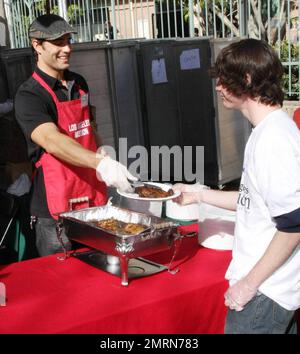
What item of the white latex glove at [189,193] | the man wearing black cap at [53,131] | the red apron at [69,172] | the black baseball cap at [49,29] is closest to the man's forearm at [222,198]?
the white latex glove at [189,193]

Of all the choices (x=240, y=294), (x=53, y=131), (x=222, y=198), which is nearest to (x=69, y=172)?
(x=53, y=131)

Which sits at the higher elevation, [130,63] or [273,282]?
[130,63]

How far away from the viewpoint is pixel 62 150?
7.39 ft

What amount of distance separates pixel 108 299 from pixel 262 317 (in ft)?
1.74

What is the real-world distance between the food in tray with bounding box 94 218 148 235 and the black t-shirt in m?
0.42

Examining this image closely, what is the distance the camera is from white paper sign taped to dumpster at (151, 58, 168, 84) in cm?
498

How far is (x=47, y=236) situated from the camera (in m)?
2.46

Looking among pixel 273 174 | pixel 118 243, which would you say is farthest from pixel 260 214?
pixel 118 243

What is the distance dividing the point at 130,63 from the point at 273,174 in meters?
3.61

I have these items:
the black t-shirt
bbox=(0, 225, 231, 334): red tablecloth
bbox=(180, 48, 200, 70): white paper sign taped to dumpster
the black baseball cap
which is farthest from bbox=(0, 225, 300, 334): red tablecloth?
bbox=(180, 48, 200, 70): white paper sign taped to dumpster

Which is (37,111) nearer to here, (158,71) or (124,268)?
(124,268)

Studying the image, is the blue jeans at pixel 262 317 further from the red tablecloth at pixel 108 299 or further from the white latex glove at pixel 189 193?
the white latex glove at pixel 189 193

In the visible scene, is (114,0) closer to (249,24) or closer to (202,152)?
(249,24)

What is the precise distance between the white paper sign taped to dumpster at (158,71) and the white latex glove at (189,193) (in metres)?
2.97
